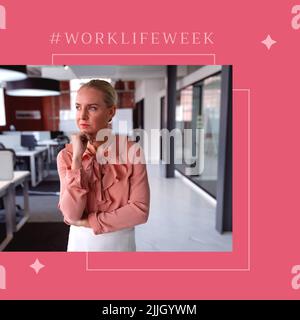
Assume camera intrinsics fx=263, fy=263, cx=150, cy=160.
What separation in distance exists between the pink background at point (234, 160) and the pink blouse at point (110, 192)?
0.15m

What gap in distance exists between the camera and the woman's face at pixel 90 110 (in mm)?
701

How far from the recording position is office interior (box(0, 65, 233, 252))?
0.99 m

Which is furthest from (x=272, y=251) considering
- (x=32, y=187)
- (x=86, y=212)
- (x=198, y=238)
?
(x=32, y=187)

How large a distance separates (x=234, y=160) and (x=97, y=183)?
0.43m

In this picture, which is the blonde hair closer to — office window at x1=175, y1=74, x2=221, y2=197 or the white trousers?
the white trousers

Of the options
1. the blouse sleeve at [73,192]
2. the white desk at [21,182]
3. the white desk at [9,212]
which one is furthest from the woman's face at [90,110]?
the white desk at [9,212]

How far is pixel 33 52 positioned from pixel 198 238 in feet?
6.19

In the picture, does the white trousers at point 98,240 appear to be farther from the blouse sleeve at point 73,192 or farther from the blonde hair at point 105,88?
the blonde hair at point 105,88

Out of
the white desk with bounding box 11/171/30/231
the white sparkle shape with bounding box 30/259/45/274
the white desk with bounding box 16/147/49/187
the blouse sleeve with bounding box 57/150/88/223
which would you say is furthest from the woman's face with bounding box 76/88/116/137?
the white desk with bounding box 16/147/49/187

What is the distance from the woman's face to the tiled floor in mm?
861

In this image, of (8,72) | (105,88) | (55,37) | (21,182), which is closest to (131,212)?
(105,88)

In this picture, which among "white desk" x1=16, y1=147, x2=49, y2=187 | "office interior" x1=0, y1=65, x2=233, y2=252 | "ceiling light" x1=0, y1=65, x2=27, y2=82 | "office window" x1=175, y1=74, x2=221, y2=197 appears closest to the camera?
"office interior" x1=0, y1=65, x2=233, y2=252

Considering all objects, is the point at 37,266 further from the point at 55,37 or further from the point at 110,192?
the point at 55,37
